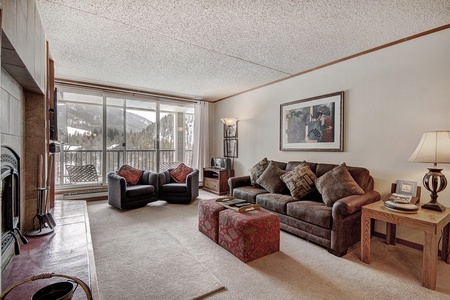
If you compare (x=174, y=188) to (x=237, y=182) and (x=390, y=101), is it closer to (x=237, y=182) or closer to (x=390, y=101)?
(x=237, y=182)

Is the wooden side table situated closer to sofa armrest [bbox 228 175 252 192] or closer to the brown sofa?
the brown sofa

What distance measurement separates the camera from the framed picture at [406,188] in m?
2.40

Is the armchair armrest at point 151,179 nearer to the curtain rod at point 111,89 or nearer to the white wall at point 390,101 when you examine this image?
the curtain rod at point 111,89

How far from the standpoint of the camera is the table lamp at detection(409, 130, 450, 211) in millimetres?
2023

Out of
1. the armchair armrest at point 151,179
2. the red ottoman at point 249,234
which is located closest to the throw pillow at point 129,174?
the armchair armrest at point 151,179

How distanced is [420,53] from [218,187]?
409 centimetres

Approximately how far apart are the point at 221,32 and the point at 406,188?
274 cm

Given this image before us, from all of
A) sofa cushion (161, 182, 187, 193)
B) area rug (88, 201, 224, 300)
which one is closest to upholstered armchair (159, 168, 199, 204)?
sofa cushion (161, 182, 187, 193)

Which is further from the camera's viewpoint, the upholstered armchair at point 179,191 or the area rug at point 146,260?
the upholstered armchair at point 179,191

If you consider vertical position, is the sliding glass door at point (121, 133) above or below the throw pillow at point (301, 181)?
above

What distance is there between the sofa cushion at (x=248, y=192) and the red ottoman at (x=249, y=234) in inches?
37.4

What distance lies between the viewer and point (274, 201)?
3086 mm

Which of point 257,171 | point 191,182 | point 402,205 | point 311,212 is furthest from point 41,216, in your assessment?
point 402,205

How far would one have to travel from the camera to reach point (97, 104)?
4887 mm
